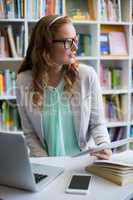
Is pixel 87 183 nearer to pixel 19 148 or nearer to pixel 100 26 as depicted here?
pixel 19 148

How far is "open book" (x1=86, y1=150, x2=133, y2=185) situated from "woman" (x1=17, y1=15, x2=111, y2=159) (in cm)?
44

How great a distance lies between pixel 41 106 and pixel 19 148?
741mm

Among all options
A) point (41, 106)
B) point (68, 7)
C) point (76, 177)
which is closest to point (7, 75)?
point (68, 7)

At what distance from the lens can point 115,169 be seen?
4.02ft

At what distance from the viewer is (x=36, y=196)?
1.11 metres

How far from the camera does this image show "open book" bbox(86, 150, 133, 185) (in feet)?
3.92

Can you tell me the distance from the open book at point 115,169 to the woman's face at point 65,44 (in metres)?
0.63

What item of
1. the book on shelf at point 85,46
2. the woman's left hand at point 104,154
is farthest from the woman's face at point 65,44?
the book on shelf at point 85,46

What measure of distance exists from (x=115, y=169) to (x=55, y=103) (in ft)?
2.20

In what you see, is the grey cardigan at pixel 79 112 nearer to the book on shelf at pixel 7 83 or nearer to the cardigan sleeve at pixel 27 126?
the cardigan sleeve at pixel 27 126

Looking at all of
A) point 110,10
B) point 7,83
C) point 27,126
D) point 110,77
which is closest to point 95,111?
point 27,126

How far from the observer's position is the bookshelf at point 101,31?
2.79 meters

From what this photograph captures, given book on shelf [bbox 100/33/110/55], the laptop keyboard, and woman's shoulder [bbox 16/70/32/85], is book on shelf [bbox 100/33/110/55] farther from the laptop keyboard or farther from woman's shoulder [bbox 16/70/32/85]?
the laptop keyboard

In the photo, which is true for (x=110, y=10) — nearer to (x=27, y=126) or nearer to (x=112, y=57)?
(x=112, y=57)
